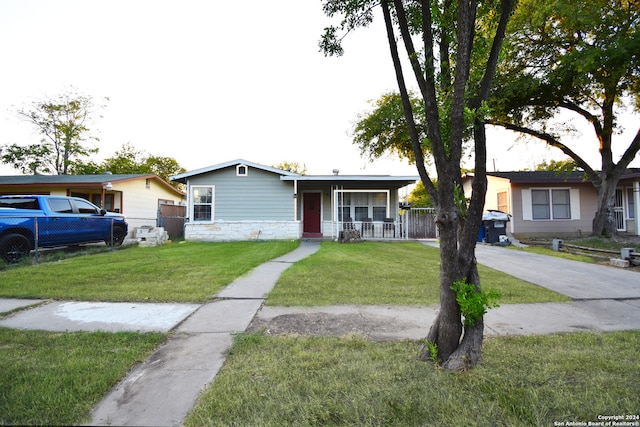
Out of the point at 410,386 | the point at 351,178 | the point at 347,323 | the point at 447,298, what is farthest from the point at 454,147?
the point at 351,178

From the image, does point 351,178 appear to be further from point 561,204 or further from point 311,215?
point 561,204

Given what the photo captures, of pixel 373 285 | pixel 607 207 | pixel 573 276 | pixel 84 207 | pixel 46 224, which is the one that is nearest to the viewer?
pixel 373 285

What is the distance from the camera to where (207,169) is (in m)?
14.4

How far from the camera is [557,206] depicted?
53.7 feet

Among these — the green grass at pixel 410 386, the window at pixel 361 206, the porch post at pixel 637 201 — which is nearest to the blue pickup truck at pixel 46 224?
the green grass at pixel 410 386

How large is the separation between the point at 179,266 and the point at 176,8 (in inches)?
263

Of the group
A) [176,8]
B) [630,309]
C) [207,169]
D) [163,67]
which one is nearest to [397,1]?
[630,309]

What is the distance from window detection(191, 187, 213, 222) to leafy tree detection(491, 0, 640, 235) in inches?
527

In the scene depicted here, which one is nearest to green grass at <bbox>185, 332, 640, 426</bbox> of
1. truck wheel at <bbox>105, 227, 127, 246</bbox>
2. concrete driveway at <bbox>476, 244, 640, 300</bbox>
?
concrete driveway at <bbox>476, 244, 640, 300</bbox>

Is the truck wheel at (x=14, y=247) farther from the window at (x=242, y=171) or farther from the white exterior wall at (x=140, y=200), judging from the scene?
the window at (x=242, y=171)

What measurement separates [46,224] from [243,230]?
727 centimetres

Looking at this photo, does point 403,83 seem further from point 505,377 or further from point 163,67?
point 163,67

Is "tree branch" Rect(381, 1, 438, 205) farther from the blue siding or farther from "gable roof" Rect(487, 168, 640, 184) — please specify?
"gable roof" Rect(487, 168, 640, 184)

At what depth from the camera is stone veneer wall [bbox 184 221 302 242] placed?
14508mm
